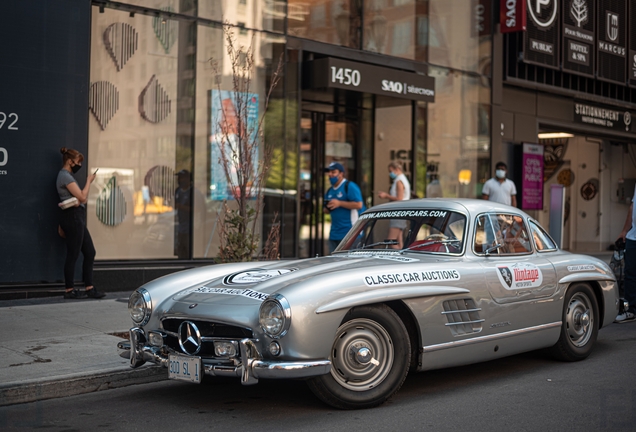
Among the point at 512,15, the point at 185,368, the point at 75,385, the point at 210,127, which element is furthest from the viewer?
the point at 512,15

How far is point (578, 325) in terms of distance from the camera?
6.93 metres

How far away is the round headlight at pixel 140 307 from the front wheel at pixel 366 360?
1.43m

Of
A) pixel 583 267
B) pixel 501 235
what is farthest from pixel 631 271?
pixel 501 235

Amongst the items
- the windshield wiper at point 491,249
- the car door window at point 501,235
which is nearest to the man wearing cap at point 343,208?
the car door window at point 501,235

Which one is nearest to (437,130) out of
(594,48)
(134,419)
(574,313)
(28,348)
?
(594,48)

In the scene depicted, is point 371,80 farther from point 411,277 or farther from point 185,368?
point 185,368

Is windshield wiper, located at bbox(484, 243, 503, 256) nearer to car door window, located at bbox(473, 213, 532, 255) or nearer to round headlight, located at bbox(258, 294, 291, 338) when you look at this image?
car door window, located at bbox(473, 213, 532, 255)

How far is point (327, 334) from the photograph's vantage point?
4895 millimetres

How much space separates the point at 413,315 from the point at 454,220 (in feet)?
4.17

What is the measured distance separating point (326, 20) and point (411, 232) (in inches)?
336

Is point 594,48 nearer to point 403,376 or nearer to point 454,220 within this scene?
point 454,220

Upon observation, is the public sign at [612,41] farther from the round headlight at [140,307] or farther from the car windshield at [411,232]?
the round headlight at [140,307]

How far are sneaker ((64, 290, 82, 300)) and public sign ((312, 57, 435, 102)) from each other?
217 inches

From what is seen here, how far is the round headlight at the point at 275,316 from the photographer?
4.77m
